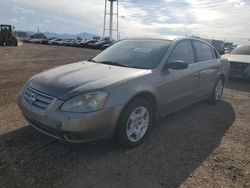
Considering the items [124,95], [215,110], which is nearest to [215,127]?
[215,110]

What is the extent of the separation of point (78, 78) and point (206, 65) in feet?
10.1

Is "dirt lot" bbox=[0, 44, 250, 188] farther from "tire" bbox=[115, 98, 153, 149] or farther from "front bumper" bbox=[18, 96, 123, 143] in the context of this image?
"front bumper" bbox=[18, 96, 123, 143]

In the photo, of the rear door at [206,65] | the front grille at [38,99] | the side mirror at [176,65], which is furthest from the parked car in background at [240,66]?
the front grille at [38,99]

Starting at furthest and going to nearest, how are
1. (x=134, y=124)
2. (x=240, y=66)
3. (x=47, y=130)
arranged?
(x=240, y=66)
(x=134, y=124)
(x=47, y=130)

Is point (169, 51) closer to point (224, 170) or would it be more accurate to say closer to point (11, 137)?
point (224, 170)

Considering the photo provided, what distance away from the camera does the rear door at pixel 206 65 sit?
518 centimetres

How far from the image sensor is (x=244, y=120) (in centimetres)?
515

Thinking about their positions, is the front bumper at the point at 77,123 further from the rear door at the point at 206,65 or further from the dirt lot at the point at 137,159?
the rear door at the point at 206,65

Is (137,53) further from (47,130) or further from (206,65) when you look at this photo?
(47,130)

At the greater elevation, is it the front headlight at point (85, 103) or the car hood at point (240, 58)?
the car hood at point (240, 58)

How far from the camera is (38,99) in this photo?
129 inches

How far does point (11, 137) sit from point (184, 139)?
270cm

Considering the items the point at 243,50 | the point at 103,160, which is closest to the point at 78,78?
the point at 103,160

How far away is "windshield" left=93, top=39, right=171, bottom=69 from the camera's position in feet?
13.3
